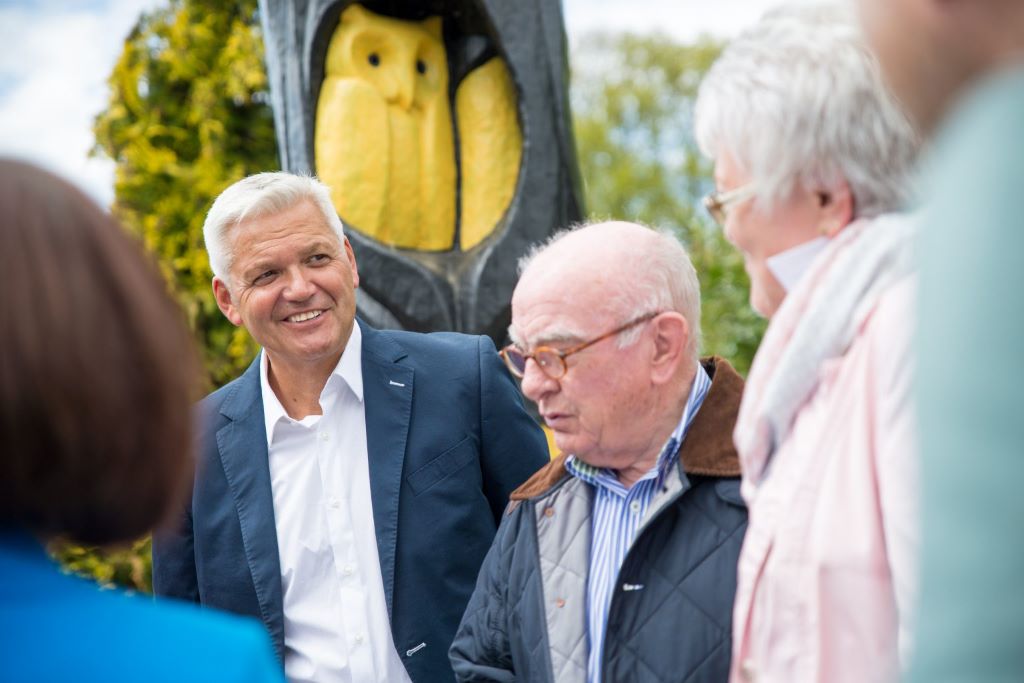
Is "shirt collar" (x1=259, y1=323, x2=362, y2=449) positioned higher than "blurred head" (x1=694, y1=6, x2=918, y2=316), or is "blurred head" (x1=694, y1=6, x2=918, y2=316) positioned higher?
"blurred head" (x1=694, y1=6, x2=918, y2=316)

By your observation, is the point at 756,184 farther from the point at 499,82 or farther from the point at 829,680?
the point at 499,82

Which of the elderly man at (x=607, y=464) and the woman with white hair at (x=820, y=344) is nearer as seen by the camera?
the woman with white hair at (x=820, y=344)

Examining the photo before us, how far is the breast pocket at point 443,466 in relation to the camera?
2.81 metres

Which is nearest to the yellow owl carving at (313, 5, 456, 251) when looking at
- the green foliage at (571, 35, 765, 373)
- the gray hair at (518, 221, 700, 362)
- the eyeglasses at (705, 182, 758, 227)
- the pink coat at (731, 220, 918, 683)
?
the gray hair at (518, 221, 700, 362)

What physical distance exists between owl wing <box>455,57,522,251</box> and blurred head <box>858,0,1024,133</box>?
3614mm

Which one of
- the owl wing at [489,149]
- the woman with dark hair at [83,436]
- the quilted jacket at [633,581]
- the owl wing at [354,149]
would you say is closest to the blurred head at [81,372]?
the woman with dark hair at [83,436]

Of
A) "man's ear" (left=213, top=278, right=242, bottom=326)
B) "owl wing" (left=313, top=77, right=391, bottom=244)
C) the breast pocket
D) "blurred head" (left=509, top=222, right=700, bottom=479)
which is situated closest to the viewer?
"blurred head" (left=509, top=222, right=700, bottom=479)

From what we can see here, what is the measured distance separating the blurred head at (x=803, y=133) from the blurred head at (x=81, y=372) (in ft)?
2.75

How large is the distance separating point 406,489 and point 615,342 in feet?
2.84

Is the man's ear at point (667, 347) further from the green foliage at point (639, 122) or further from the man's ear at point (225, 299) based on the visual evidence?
the green foliage at point (639, 122)

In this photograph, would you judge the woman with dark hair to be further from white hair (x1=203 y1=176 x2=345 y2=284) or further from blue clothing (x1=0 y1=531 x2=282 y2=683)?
white hair (x1=203 y1=176 x2=345 y2=284)

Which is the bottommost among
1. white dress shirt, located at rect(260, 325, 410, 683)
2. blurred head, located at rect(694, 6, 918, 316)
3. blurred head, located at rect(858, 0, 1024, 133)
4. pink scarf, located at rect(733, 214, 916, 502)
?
white dress shirt, located at rect(260, 325, 410, 683)

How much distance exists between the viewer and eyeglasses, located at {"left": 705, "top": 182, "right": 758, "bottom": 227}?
159cm

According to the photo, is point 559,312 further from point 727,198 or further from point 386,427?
point 386,427
